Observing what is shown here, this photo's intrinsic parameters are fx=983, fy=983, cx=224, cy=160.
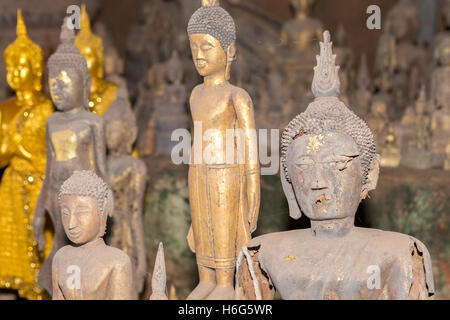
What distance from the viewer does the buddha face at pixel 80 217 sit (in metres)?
4.24

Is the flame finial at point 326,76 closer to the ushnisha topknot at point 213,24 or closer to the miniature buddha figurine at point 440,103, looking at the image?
the ushnisha topknot at point 213,24

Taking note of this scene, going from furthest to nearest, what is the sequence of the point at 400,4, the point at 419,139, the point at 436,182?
the point at 400,4 → the point at 419,139 → the point at 436,182

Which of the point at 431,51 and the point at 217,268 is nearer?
the point at 217,268

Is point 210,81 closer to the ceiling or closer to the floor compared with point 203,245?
closer to the ceiling

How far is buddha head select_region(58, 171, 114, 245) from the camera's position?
4250 mm

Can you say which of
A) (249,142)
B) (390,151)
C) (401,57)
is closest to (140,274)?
(249,142)

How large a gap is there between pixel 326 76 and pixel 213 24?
77cm

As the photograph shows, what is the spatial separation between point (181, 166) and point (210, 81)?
1.83 meters

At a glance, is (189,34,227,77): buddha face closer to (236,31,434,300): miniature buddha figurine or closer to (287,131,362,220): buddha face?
(236,31,434,300): miniature buddha figurine

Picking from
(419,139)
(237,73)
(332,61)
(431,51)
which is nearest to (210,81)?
(332,61)

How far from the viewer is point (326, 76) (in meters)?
4.25

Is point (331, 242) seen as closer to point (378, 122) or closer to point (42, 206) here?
point (42, 206)

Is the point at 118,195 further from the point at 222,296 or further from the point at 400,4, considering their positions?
the point at 400,4

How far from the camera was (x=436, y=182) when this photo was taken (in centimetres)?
593
